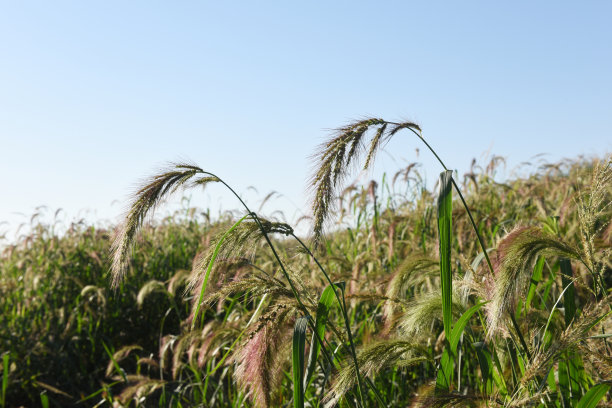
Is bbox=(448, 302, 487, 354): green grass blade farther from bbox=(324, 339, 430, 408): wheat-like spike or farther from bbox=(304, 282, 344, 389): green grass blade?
bbox=(304, 282, 344, 389): green grass blade

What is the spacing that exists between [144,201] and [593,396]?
4.38 feet

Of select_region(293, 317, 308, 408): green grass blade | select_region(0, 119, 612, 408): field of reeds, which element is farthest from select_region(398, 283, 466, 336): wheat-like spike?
select_region(293, 317, 308, 408): green grass blade

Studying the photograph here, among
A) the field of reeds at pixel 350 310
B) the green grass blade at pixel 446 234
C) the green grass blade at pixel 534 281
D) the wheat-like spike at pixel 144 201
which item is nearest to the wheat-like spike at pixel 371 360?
the field of reeds at pixel 350 310

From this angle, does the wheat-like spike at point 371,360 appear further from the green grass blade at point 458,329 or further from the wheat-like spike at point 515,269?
the wheat-like spike at point 515,269

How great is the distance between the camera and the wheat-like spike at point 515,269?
1.38 meters

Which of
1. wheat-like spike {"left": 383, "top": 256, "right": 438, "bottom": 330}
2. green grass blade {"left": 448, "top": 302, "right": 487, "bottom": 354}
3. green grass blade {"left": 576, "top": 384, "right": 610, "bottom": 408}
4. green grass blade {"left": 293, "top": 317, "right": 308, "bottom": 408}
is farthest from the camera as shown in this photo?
wheat-like spike {"left": 383, "top": 256, "right": 438, "bottom": 330}

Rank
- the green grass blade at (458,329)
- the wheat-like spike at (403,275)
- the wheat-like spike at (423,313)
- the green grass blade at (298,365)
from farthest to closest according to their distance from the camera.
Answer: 1. the wheat-like spike at (403,275)
2. the wheat-like spike at (423,313)
3. the green grass blade at (458,329)
4. the green grass blade at (298,365)

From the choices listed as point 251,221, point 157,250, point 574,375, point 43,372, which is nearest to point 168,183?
point 251,221

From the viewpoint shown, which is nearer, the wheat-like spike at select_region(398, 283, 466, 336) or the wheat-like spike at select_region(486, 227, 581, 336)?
the wheat-like spike at select_region(486, 227, 581, 336)

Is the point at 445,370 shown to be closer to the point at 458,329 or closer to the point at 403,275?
the point at 458,329

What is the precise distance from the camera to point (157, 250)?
613cm

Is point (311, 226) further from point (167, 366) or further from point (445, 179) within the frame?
point (167, 366)

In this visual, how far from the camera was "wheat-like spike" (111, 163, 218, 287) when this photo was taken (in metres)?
1.71

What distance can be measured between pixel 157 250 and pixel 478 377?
432cm
